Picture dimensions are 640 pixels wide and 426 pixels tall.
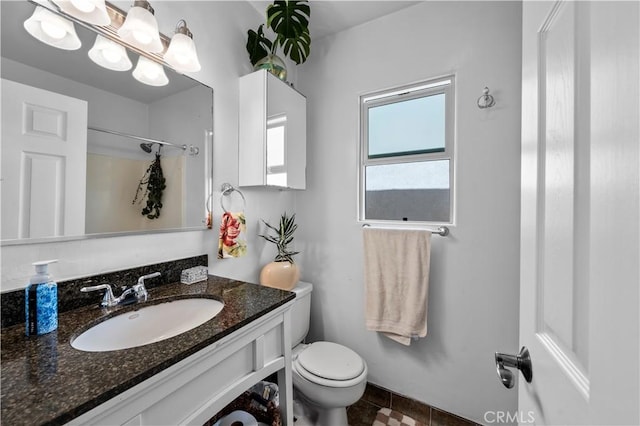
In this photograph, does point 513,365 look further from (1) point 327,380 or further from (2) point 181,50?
(2) point 181,50

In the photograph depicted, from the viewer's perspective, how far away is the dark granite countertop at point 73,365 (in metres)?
0.44

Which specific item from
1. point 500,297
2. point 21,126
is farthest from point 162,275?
point 500,297

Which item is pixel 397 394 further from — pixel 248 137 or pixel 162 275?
pixel 248 137

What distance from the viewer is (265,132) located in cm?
141

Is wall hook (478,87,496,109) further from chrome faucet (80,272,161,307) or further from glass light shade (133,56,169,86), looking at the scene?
chrome faucet (80,272,161,307)

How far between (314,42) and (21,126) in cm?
176

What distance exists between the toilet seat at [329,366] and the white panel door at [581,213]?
0.82 m

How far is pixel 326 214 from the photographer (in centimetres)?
182

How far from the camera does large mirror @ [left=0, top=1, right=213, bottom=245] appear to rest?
2.47ft

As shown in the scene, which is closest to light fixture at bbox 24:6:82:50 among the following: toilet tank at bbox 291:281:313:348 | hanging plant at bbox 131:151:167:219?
hanging plant at bbox 131:151:167:219

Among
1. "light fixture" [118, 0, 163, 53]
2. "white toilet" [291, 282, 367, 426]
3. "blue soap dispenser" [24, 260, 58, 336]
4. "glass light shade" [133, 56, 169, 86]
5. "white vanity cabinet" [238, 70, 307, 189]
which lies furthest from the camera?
"white vanity cabinet" [238, 70, 307, 189]

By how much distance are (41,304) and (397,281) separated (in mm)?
1510

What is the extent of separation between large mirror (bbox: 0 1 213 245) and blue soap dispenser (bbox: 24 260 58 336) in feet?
0.51

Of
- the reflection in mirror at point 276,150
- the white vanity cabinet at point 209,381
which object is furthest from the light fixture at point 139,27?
the white vanity cabinet at point 209,381
